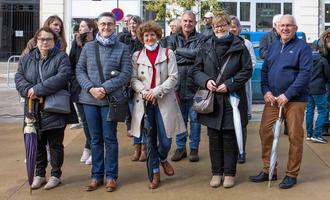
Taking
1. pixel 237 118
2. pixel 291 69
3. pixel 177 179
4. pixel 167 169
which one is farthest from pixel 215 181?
pixel 291 69

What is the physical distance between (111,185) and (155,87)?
1.15m

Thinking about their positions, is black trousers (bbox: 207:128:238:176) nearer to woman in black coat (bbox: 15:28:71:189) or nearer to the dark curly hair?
the dark curly hair

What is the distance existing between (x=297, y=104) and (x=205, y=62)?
3.55 feet

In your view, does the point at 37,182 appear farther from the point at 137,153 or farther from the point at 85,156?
the point at 137,153

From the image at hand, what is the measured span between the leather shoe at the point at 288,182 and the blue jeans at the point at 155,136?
4.31ft

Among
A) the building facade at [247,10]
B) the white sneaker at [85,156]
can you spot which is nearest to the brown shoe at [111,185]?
the white sneaker at [85,156]

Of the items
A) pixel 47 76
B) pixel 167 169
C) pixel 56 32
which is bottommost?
pixel 167 169

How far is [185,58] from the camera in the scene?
21.3 ft

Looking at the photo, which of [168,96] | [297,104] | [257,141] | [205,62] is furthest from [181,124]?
[257,141]

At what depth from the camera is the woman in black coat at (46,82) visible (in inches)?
209

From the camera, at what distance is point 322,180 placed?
5.75 metres

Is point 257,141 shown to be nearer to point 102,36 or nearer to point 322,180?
→ point 322,180

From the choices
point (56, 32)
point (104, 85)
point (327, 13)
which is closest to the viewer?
point (104, 85)

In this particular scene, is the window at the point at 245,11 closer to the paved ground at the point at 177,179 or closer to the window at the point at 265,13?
the window at the point at 265,13
